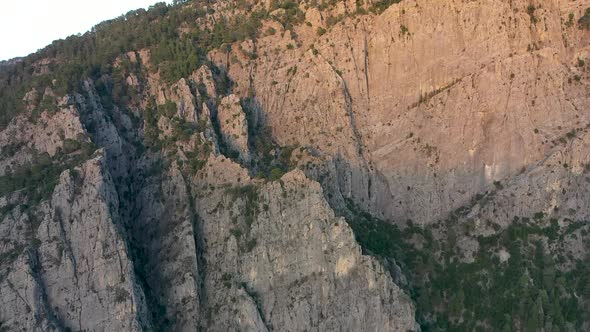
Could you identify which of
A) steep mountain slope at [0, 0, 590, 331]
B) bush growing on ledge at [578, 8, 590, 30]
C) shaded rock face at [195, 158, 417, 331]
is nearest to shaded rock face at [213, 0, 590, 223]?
steep mountain slope at [0, 0, 590, 331]

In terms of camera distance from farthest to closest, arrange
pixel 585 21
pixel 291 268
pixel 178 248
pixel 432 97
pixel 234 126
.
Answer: pixel 234 126
pixel 432 97
pixel 585 21
pixel 178 248
pixel 291 268

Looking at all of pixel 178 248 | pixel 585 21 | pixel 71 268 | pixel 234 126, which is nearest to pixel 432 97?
pixel 585 21

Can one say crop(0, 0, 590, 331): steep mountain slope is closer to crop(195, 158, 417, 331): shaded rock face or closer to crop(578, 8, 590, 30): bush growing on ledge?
crop(195, 158, 417, 331): shaded rock face

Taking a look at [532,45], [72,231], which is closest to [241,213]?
[72,231]

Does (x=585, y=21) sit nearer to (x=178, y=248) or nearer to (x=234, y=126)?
(x=234, y=126)

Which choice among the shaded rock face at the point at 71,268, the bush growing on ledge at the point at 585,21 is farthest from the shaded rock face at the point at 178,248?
the bush growing on ledge at the point at 585,21

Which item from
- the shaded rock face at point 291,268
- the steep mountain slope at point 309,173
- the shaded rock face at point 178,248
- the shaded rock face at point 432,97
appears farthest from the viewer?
the shaded rock face at point 432,97

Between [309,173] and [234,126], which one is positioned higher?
[234,126]

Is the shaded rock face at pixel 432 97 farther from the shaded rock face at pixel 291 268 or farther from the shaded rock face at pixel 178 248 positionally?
the shaded rock face at pixel 178 248
